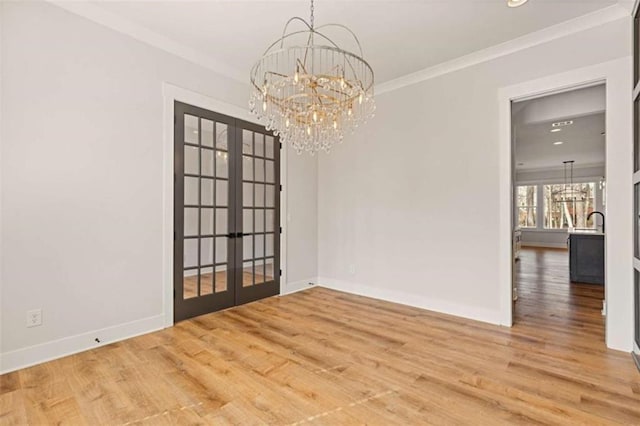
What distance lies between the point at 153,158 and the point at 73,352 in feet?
6.22

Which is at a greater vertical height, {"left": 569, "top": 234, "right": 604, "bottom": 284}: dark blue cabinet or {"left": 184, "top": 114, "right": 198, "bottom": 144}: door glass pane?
{"left": 184, "top": 114, "right": 198, "bottom": 144}: door glass pane

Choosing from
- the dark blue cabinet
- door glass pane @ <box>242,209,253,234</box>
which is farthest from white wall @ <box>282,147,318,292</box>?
the dark blue cabinet

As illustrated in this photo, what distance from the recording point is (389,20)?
2.93 m

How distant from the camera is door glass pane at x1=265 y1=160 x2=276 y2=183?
4.48 m

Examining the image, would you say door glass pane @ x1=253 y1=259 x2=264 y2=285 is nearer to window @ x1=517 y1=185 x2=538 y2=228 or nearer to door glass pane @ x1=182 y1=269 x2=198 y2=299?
door glass pane @ x1=182 y1=269 x2=198 y2=299

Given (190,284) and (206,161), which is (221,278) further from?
(206,161)

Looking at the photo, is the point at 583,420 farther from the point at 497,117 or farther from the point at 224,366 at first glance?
the point at 497,117

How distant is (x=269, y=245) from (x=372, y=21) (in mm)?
3040

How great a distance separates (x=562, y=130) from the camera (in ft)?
→ 20.7

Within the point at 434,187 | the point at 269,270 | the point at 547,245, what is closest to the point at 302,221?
the point at 269,270

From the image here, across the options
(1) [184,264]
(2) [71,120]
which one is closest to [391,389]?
(1) [184,264]

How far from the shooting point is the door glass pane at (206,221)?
12.1ft

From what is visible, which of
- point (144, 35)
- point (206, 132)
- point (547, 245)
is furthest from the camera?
point (547, 245)

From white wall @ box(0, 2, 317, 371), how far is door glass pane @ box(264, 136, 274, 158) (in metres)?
1.35
